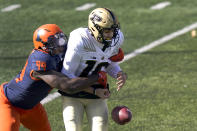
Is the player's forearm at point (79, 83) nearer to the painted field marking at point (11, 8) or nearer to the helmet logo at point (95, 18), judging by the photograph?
the helmet logo at point (95, 18)

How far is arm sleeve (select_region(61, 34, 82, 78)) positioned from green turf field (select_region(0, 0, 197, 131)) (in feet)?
6.06

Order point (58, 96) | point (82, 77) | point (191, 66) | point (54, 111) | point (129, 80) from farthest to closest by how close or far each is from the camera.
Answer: point (191, 66) < point (129, 80) < point (58, 96) < point (54, 111) < point (82, 77)

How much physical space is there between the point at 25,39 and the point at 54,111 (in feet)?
13.4

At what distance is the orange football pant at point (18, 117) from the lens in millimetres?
5535

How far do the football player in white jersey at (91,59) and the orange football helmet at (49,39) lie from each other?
11cm

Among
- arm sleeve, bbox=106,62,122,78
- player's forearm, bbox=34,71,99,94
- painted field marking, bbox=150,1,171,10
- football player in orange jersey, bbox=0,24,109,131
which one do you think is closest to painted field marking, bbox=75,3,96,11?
painted field marking, bbox=150,1,171,10

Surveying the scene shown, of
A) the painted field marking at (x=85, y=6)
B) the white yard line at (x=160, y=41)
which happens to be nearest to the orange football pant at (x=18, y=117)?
the white yard line at (x=160, y=41)

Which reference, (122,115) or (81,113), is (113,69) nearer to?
(122,115)

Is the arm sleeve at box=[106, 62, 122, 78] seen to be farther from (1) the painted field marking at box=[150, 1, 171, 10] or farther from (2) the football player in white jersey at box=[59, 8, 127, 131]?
(1) the painted field marking at box=[150, 1, 171, 10]

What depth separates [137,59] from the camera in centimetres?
1038

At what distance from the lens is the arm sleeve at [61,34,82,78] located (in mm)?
5512

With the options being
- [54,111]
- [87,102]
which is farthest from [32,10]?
[87,102]

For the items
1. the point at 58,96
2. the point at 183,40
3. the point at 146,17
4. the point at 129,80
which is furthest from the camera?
the point at 146,17

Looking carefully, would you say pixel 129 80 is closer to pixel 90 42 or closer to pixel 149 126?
pixel 149 126
